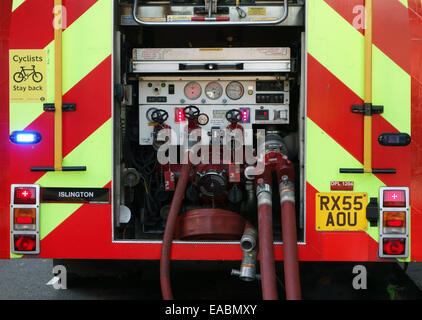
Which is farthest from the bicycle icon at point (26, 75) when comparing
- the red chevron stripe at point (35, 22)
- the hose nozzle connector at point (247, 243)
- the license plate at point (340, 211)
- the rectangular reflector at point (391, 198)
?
the rectangular reflector at point (391, 198)

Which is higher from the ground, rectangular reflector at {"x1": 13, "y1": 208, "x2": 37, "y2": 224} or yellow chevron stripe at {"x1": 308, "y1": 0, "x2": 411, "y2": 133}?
yellow chevron stripe at {"x1": 308, "y1": 0, "x2": 411, "y2": 133}

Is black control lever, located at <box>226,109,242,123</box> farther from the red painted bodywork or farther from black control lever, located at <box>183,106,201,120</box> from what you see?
the red painted bodywork

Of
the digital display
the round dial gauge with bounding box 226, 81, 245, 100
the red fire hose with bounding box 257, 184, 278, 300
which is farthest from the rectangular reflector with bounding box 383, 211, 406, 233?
the round dial gauge with bounding box 226, 81, 245, 100

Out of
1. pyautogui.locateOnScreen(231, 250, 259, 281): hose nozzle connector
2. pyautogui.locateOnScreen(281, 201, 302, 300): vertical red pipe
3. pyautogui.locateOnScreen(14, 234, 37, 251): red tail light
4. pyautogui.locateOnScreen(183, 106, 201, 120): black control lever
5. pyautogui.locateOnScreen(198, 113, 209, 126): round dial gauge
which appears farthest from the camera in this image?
pyautogui.locateOnScreen(198, 113, 209, 126): round dial gauge

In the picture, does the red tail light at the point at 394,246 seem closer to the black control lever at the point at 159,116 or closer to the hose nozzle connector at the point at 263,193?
the hose nozzle connector at the point at 263,193

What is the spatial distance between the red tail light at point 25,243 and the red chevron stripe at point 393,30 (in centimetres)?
219

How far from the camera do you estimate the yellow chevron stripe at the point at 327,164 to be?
115 inches

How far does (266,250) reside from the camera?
2.82 meters

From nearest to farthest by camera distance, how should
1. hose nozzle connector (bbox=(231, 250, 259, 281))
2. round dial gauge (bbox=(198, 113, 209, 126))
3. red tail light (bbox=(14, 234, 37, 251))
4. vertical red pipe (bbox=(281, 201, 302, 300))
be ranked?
vertical red pipe (bbox=(281, 201, 302, 300)) < hose nozzle connector (bbox=(231, 250, 259, 281)) < red tail light (bbox=(14, 234, 37, 251)) < round dial gauge (bbox=(198, 113, 209, 126))

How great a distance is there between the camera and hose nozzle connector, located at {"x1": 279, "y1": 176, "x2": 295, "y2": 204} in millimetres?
3035

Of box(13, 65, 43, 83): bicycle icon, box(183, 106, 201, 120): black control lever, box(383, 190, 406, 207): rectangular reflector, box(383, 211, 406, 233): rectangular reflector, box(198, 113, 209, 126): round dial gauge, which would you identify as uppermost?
box(13, 65, 43, 83): bicycle icon

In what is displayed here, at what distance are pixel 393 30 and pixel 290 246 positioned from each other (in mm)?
1320

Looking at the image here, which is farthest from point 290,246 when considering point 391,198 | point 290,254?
point 391,198

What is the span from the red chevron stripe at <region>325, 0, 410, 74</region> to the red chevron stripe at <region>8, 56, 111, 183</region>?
1507mm
